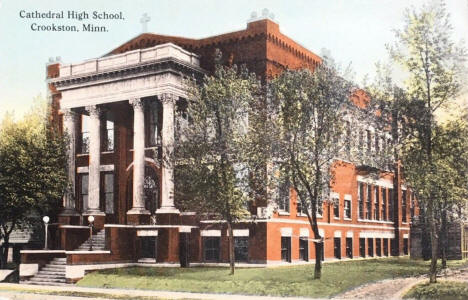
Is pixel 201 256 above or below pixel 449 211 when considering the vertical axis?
below

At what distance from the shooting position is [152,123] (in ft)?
78.5

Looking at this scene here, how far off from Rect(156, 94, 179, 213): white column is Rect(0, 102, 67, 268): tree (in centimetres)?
469

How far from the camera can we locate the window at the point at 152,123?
2381 centimetres

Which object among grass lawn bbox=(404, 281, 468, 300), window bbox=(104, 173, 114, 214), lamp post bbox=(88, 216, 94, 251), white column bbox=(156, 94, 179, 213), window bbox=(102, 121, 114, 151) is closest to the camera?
grass lawn bbox=(404, 281, 468, 300)

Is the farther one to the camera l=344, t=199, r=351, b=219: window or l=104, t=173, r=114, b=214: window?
l=104, t=173, r=114, b=214: window

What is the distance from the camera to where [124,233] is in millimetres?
23172

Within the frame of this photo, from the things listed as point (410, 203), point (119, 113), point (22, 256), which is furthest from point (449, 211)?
point (22, 256)

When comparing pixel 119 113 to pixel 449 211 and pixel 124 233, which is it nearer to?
pixel 124 233

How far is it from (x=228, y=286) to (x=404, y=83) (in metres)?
7.76

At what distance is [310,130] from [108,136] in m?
9.51

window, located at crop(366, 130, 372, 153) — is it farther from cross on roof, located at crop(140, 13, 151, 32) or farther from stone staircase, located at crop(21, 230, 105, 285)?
stone staircase, located at crop(21, 230, 105, 285)

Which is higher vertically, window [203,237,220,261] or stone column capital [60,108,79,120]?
stone column capital [60,108,79,120]

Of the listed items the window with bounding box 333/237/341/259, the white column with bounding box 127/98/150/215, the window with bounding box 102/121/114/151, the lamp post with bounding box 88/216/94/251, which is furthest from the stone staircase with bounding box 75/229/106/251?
the window with bounding box 333/237/341/259

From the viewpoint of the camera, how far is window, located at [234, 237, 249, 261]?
21.0 m
